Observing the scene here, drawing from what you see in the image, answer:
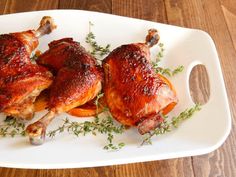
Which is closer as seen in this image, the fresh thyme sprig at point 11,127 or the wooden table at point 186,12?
the fresh thyme sprig at point 11,127

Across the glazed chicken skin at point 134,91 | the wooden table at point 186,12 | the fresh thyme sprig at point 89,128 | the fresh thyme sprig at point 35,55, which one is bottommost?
the fresh thyme sprig at point 89,128

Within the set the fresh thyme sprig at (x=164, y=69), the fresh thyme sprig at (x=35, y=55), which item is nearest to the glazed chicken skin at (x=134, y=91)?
the fresh thyme sprig at (x=164, y=69)

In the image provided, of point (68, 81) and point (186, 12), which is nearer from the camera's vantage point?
point (68, 81)

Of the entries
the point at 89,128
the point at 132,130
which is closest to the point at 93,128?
the point at 89,128

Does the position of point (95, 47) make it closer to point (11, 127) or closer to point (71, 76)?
point (71, 76)

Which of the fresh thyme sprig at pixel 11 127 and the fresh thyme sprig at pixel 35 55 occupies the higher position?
the fresh thyme sprig at pixel 35 55

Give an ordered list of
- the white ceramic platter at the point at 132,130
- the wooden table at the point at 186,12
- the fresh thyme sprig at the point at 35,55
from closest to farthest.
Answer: the white ceramic platter at the point at 132,130 → the fresh thyme sprig at the point at 35,55 → the wooden table at the point at 186,12

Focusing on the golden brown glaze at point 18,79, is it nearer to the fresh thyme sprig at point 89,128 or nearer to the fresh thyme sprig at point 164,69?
the fresh thyme sprig at point 89,128
